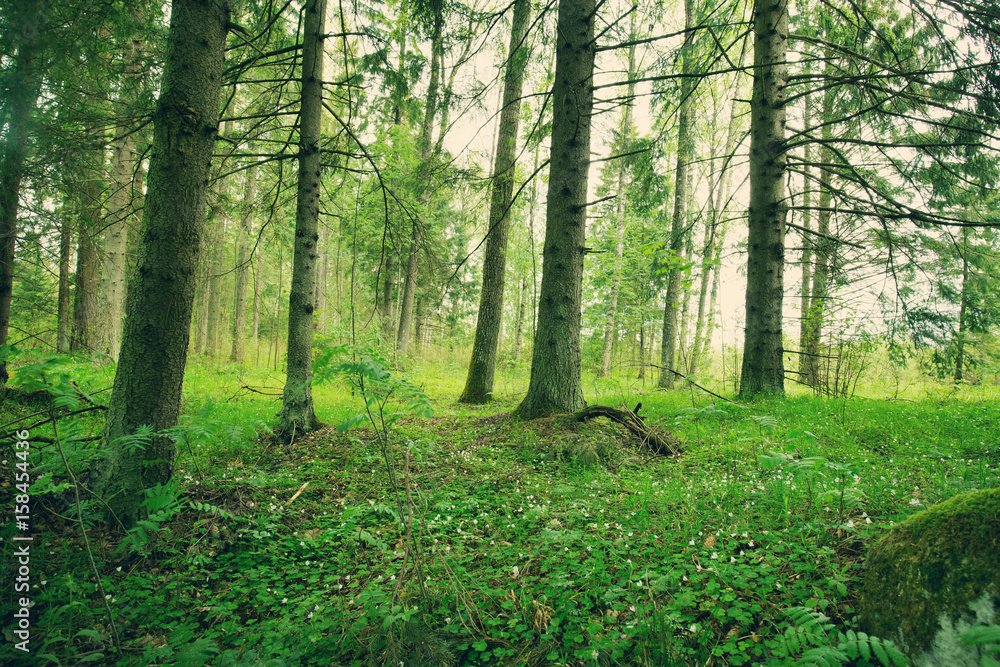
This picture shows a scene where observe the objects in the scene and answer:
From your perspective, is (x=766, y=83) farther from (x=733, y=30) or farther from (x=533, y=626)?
(x=533, y=626)

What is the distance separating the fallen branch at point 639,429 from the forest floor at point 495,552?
0.56 feet

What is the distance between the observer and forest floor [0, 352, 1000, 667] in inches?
73.2

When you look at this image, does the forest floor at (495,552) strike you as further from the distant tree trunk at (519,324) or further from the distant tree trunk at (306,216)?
the distant tree trunk at (519,324)

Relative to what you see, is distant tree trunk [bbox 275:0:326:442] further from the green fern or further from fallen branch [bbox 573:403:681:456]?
the green fern

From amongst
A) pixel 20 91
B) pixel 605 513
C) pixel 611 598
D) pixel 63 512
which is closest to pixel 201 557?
pixel 63 512

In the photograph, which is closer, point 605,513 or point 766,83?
point 605,513

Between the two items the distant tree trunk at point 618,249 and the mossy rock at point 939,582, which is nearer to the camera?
the mossy rock at point 939,582

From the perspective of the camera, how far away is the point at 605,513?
305 centimetres

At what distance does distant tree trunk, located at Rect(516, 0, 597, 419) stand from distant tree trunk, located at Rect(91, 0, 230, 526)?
3.82 metres

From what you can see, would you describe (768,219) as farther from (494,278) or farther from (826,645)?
(826,645)

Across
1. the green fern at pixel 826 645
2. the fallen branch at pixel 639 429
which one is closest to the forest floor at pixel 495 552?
the green fern at pixel 826 645

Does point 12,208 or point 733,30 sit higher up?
point 733,30

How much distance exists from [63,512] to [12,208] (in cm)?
372

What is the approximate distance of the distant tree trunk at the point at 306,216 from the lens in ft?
16.5
